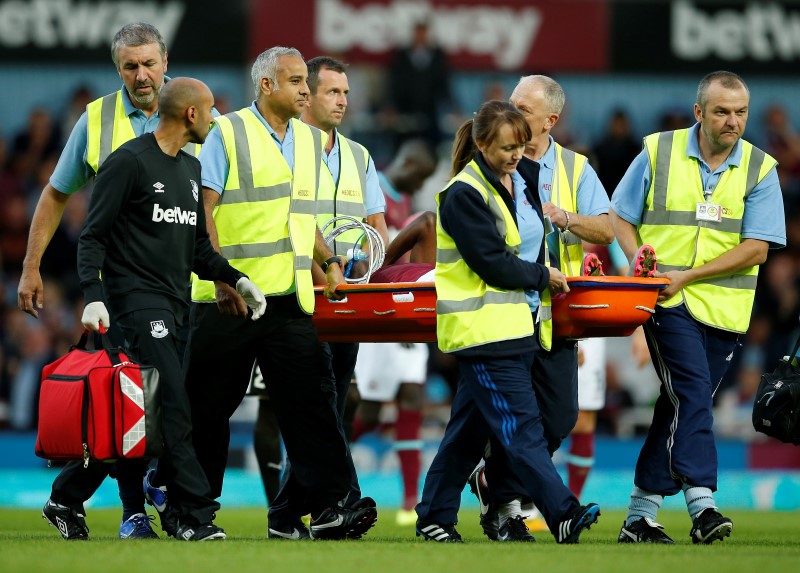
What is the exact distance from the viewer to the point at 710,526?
748cm

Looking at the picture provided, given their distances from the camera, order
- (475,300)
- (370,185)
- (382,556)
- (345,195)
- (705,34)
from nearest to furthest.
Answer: (382,556) → (475,300) → (345,195) → (370,185) → (705,34)

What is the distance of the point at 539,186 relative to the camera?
7.88 metres

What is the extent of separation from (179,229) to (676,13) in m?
12.5

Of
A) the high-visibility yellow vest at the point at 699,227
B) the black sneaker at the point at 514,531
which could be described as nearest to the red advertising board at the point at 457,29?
the high-visibility yellow vest at the point at 699,227

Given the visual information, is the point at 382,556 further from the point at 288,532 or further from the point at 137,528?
the point at 137,528

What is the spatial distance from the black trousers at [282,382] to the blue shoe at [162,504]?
1.09 feet

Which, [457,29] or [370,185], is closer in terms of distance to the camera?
[370,185]

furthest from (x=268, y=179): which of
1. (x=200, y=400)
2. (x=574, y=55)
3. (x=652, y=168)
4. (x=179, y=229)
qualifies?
(x=574, y=55)

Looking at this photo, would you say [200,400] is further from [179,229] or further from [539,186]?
[539,186]

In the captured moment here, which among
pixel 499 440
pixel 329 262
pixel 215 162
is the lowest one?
pixel 499 440

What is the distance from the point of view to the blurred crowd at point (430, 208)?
52.9 feet

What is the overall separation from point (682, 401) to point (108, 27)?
476 inches

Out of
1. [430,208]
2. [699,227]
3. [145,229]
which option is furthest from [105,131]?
[430,208]

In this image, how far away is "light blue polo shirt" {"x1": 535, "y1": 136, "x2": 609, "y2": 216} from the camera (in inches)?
316
